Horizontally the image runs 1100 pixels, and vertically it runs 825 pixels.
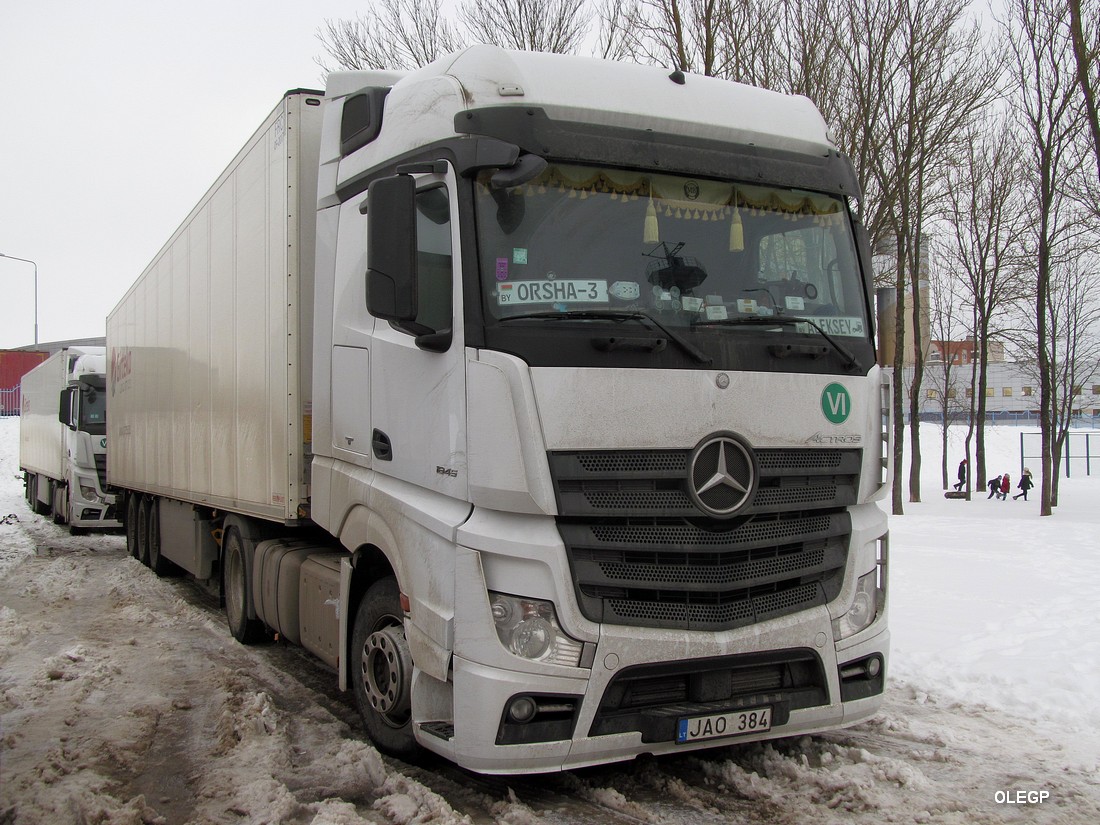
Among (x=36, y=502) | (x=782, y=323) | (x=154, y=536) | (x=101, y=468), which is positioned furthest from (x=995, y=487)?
(x=782, y=323)

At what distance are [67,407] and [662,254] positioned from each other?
1754cm

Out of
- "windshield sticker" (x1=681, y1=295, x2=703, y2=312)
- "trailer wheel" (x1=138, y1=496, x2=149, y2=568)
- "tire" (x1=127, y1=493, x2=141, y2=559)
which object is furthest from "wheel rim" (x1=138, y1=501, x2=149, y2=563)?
"windshield sticker" (x1=681, y1=295, x2=703, y2=312)

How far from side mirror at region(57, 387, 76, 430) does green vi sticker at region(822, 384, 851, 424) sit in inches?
675

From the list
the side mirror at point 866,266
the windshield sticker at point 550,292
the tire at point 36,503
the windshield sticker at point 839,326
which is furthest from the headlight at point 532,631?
the tire at point 36,503

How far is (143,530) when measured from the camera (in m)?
13.0

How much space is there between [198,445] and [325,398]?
377 centimetres

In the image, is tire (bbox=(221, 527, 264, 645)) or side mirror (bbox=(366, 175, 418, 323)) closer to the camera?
side mirror (bbox=(366, 175, 418, 323))

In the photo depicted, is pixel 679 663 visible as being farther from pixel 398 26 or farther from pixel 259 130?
pixel 398 26

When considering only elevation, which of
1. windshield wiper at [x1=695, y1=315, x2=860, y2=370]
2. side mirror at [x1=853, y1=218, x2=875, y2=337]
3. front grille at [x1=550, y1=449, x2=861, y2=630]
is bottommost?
front grille at [x1=550, y1=449, x2=861, y2=630]

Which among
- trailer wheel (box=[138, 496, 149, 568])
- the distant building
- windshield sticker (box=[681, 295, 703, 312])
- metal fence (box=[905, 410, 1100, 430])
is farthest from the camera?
metal fence (box=[905, 410, 1100, 430])

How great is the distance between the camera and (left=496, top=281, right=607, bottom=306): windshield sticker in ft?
13.6

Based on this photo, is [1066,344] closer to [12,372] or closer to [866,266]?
[866,266]

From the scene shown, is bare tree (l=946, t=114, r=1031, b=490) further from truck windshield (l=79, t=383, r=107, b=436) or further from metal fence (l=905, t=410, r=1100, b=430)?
metal fence (l=905, t=410, r=1100, b=430)

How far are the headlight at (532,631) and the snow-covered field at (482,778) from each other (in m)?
0.74
